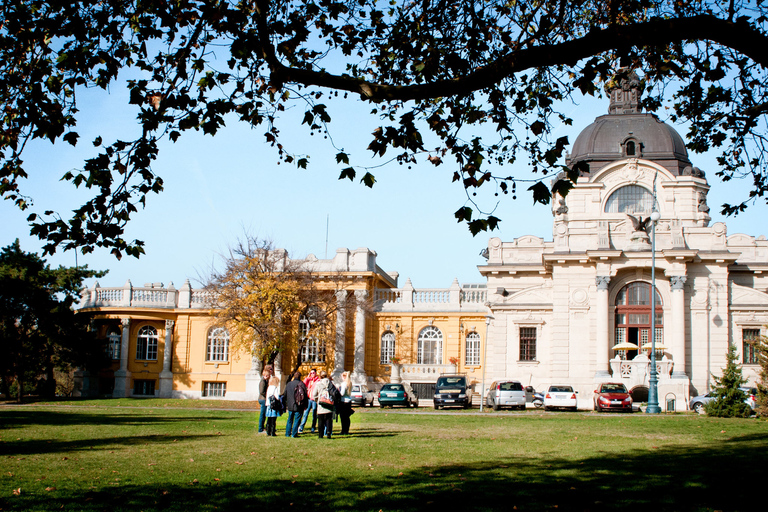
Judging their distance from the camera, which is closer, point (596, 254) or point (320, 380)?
point (320, 380)

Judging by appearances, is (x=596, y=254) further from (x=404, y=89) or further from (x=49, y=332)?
(x=404, y=89)

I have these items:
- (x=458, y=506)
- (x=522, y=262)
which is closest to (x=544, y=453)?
(x=458, y=506)

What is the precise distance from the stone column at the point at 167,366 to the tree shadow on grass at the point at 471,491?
130ft

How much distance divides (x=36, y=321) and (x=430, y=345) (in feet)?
77.9

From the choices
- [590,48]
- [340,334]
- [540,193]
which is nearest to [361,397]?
[340,334]

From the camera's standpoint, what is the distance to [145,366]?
50562mm

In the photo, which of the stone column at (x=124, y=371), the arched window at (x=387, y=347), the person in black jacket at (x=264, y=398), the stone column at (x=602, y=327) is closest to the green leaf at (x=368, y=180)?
the person in black jacket at (x=264, y=398)

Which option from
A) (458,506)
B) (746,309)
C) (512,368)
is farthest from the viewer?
(512,368)

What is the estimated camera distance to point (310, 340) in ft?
158

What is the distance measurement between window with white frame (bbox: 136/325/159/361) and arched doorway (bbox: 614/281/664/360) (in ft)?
94.7

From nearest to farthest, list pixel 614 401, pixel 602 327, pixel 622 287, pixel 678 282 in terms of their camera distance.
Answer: pixel 614 401
pixel 678 282
pixel 602 327
pixel 622 287

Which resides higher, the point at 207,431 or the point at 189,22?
the point at 189,22

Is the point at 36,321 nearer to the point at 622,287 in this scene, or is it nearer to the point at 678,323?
the point at 622,287

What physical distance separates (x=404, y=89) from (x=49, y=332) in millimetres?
42659
